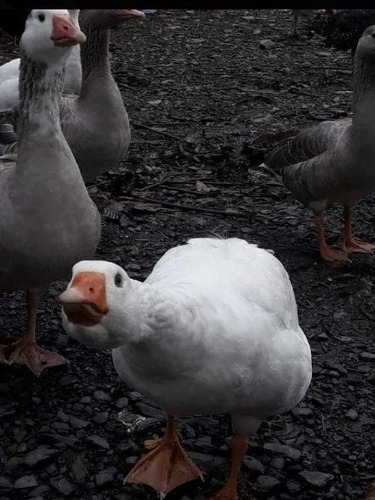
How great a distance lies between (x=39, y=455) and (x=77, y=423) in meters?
0.32

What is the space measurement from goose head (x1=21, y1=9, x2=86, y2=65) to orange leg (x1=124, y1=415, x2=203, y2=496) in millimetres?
1930

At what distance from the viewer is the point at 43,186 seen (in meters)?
3.59

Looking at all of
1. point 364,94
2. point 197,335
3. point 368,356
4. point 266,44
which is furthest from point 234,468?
point 266,44

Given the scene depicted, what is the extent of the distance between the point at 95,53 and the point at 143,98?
3978 mm

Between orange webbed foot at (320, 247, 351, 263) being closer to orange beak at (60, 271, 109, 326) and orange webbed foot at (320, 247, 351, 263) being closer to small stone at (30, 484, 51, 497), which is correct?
small stone at (30, 484, 51, 497)

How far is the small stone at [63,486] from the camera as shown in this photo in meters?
3.29

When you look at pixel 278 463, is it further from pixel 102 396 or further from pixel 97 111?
pixel 97 111

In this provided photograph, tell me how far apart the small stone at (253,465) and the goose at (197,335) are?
0.27 m

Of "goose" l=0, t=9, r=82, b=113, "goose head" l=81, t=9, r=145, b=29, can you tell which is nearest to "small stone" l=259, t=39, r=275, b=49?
"goose" l=0, t=9, r=82, b=113

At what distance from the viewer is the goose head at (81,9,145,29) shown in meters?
5.55

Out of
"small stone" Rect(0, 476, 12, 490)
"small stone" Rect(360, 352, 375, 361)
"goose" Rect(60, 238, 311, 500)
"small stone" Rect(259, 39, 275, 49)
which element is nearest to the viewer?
"goose" Rect(60, 238, 311, 500)

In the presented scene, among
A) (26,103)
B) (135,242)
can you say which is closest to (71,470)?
(26,103)

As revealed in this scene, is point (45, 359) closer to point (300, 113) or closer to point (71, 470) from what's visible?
point (71, 470)

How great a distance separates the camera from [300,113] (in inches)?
365
